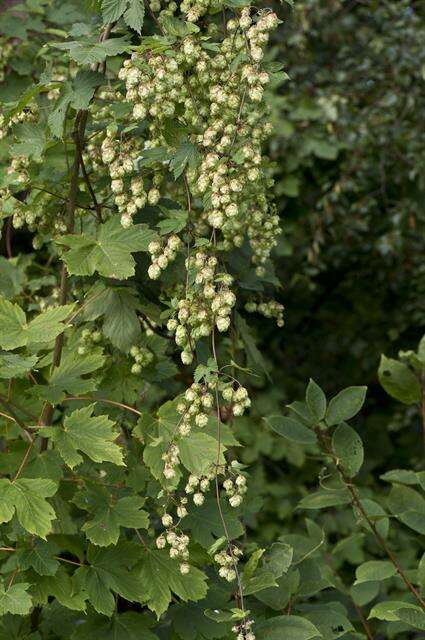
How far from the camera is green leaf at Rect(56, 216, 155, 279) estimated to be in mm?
2043

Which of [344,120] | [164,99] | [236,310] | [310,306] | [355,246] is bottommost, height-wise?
[310,306]

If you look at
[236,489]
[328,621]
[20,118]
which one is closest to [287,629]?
[328,621]

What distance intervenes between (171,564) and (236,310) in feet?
2.28

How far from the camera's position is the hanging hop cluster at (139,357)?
219 centimetres


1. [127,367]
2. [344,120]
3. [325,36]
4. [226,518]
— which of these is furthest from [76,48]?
[325,36]

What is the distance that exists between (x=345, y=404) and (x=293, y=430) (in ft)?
0.45

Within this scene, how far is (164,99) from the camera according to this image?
195cm

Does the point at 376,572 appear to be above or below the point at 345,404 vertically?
below

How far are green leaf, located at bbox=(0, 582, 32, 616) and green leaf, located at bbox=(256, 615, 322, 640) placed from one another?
0.51 m

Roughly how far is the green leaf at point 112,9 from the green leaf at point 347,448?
105 cm

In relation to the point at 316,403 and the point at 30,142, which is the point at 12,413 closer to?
the point at 30,142

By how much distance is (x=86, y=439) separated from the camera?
6.37 ft

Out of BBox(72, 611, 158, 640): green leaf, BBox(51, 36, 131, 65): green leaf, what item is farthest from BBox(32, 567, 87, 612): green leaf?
BBox(51, 36, 131, 65): green leaf

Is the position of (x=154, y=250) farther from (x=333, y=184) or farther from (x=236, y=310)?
(x=333, y=184)
